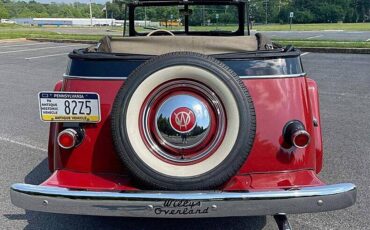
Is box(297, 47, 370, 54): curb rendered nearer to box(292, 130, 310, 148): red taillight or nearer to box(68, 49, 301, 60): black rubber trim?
box(68, 49, 301, 60): black rubber trim

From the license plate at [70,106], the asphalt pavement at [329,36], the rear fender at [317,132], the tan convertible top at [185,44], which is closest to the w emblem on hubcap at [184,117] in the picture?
the license plate at [70,106]

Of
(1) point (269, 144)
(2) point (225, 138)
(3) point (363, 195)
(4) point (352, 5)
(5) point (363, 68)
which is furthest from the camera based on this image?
(4) point (352, 5)

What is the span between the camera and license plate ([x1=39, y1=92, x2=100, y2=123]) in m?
2.67

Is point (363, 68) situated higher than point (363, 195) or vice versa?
point (363, 68)

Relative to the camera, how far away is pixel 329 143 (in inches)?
196

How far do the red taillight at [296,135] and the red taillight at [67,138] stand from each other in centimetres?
138

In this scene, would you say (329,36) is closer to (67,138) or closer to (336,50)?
(336,50)

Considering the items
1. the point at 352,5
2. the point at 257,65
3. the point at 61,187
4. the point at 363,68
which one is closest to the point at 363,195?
the point at 257,65

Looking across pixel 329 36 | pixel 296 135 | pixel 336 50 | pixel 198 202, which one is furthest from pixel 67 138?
pixel 329 36

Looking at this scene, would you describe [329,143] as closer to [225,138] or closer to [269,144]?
[269,144]

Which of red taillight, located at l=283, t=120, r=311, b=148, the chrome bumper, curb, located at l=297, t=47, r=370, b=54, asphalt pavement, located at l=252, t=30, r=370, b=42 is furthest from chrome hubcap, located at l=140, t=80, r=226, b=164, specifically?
asphalt pavement, located at l=252, t=30, r=370, b=42

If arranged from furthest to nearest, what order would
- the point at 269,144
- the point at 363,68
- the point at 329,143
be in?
the point at 363,68
the point at 329,143
the point at 269,144

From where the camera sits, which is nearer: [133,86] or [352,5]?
[133,86]

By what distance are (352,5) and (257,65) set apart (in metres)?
73.3
